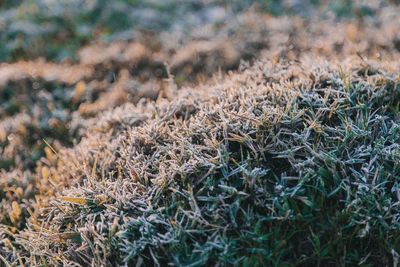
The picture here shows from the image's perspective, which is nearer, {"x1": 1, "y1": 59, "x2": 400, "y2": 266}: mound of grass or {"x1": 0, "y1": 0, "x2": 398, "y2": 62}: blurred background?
{"x1": 1, "y1": 59, "x2": 400, "y2": 266}: mound of grass

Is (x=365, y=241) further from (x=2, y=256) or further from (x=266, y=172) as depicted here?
(x=2, y=256)

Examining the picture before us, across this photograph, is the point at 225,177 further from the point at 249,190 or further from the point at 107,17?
the point at 107,17

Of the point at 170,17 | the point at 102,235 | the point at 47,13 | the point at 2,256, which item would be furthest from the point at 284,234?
the point at 47,13

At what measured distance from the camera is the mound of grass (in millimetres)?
2740

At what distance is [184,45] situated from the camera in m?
6.61

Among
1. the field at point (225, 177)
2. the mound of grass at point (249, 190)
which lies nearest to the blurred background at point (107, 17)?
the field at point (225, 177)

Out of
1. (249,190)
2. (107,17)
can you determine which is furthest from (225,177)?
(107,17)

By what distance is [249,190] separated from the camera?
2.90m

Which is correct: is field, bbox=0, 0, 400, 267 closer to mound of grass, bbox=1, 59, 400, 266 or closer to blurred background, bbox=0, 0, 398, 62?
mound of grass, bbox=1, 59, 400, 266

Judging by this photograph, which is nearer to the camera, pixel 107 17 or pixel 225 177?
pixel 225 177

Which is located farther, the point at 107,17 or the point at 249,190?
the point at 107,17

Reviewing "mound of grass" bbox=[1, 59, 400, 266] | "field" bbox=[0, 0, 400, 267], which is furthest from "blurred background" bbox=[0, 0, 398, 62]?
"mound of grass" bbox=[1, 59, 400, 266]

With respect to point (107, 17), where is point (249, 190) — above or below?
above

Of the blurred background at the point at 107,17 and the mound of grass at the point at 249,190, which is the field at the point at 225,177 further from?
the blurred background at the point at 107,17
